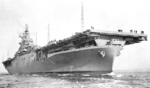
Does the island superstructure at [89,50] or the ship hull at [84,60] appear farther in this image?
the ship hull at [84,60]

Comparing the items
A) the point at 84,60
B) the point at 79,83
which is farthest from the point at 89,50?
the point at 79,83

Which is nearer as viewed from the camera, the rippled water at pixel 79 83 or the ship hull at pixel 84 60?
the rippled water at pixel 79 83

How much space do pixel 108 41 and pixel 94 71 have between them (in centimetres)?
326

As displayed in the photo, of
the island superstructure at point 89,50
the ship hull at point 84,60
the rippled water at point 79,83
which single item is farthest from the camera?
the ship hull at point 84,60

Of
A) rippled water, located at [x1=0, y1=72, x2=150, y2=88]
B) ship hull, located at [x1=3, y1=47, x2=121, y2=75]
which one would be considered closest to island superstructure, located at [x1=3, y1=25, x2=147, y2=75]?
ship hull, located at [x1=3, y1=47, x2=121, y2=75]

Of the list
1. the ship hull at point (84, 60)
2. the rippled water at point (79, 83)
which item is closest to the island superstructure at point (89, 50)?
the ship hull at point (84, 60)

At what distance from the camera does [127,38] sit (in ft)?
65.5

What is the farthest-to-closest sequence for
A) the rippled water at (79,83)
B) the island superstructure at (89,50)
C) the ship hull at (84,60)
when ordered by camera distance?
1. the ship hull at (84,60)
2. the island superstructure at (89,50)
3. the rippled water at (79,83)

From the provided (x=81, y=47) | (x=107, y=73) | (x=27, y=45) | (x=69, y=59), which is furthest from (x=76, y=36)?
(x=27, y=45)

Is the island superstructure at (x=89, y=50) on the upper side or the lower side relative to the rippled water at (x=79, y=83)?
upper

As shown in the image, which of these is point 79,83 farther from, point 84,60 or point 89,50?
point 84,60

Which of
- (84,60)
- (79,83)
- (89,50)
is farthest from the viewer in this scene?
(84,60)

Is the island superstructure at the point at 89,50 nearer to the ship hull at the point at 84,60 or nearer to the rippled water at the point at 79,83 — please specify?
the ship hull at the point at 84,60

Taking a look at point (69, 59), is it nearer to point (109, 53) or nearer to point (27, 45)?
point (109, 53)
